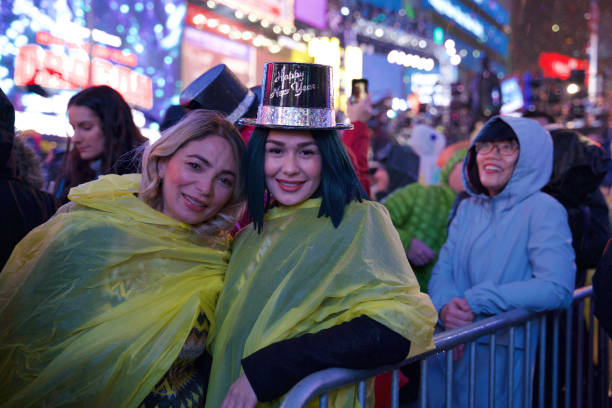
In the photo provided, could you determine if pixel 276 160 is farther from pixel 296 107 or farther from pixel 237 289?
pixel 237 289

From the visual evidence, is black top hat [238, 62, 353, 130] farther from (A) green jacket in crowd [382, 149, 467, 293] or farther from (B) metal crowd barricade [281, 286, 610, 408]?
(A) green jacket in crowd [382, 149, 467, 293]

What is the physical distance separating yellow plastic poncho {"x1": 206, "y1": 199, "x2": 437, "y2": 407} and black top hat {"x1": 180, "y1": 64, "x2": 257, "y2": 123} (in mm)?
895

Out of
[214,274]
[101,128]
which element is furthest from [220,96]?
[214,274]

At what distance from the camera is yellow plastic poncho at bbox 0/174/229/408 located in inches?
63.0

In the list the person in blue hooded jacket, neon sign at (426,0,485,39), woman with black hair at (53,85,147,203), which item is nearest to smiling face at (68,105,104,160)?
woman with black hair at (53,85,147,203)

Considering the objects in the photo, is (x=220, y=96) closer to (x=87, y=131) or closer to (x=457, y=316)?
(x=87, y=131)

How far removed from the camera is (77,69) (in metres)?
9.31

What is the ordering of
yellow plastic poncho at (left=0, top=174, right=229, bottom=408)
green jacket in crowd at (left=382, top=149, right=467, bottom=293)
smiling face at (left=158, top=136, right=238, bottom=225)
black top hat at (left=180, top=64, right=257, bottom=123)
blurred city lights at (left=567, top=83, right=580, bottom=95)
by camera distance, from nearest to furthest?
yellow plastic poncho at (left=0, top=174, right=229, bottom=408), smiling face at (left=158, top=136, right=238, bottom=225), black top hat at (left=180, top=64, right=257, bottom=123), green jacket in crowd at (left=382, top=149, right=467, bottom=293), blurred city lights at (left=567, top=83, right=580, bottom=95)

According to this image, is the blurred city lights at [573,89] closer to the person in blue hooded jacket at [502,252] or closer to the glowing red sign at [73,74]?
the glowing red sign at [73,74]

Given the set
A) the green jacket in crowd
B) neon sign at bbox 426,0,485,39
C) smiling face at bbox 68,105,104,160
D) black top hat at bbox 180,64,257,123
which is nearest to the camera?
black top hat at bbox 180,64,257,123

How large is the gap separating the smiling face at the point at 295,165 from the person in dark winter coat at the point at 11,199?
41.3 inches

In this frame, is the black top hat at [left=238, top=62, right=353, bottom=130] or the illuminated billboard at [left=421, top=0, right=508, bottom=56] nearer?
the black top hat at [left=238, top=62, right=353, bottom=130]

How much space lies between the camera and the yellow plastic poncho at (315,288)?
1.54 meters

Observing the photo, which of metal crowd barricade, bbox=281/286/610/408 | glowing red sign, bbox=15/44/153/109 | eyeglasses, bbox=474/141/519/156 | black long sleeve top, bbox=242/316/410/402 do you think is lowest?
metal crowd barricade, bbox=281/286/610/408
